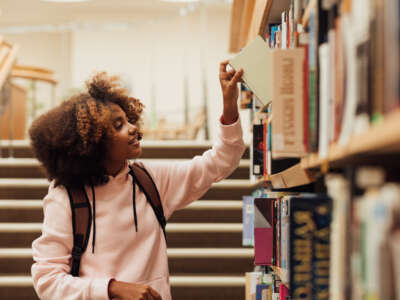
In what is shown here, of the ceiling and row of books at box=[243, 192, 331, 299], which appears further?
the ceiling

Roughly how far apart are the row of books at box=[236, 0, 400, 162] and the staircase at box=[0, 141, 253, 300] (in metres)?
2.37

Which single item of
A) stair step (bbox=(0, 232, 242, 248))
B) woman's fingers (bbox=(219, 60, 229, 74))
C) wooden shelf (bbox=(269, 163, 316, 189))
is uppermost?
woman's fingers (bbox=(219, 60, 229, 74))

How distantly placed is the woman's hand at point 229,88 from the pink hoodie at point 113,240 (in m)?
0.05

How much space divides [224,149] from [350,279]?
902mm

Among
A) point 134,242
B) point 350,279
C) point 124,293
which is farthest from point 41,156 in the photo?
point 350,279

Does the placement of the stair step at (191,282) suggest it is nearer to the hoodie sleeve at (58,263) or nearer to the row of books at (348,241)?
the hoodie sleeve at (58,263)

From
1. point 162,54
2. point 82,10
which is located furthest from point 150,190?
point 82,10

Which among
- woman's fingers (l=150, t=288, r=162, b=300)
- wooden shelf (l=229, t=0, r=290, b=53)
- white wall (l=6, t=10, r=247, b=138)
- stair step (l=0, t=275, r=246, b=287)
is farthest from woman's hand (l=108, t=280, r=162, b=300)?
white wall (l=6, t=10, r=247, b=138)

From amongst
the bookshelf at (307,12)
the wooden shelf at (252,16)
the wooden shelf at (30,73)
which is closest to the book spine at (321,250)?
the bookshelf at (307,12)

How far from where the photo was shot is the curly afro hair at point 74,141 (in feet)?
5.24

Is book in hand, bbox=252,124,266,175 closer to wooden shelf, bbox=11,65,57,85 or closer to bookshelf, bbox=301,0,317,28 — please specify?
bookshelf, bbox=301,0,317,28

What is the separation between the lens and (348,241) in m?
0.79

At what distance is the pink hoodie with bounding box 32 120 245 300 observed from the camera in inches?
59.2

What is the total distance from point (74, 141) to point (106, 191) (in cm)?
19
